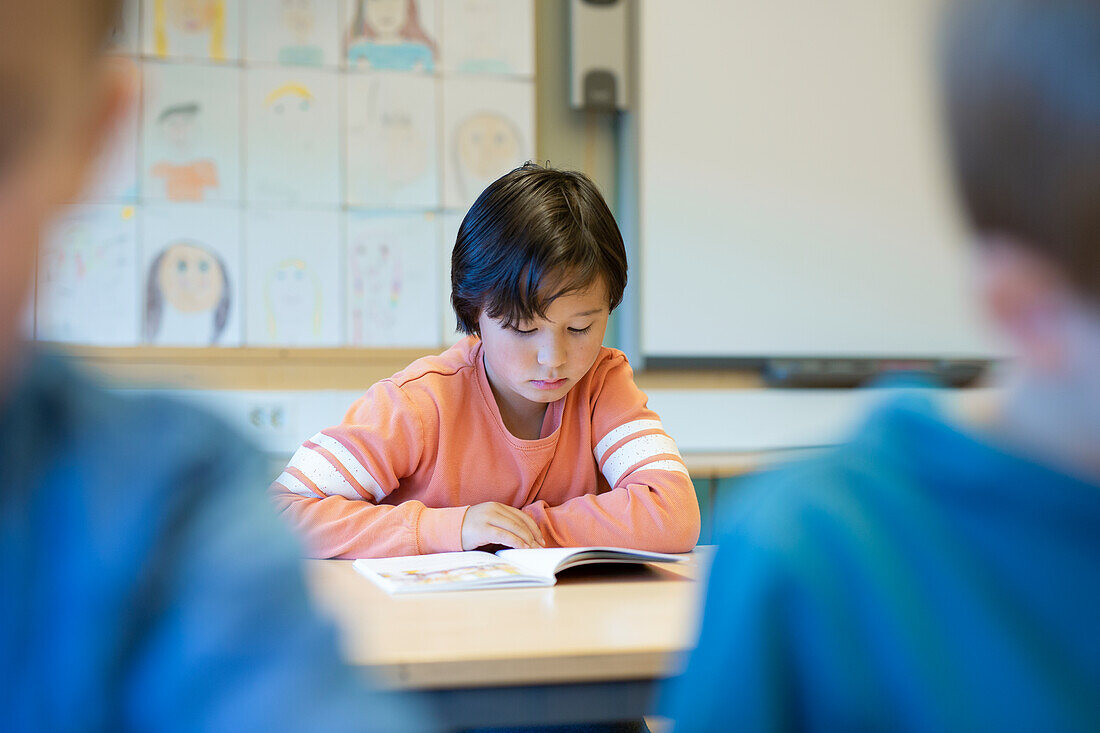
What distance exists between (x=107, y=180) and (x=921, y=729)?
1.21ft

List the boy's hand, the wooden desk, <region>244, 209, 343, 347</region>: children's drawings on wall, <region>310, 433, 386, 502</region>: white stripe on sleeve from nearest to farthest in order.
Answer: the wooden desk, the boy's hand, <region>310, 433, 386, 502</region>: white stripe on sleeve, <region>244, 209, 343, 347</region>: children's drawings on wall

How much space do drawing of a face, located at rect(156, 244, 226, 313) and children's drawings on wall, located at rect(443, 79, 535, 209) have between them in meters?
0.65

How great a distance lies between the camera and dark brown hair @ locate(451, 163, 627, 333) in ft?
4.75

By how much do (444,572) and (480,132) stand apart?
177 centimetres

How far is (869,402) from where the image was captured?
0.45 meters

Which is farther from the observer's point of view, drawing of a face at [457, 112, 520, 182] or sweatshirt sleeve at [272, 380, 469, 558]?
drawing of a face at [457, 112, 520, 182]

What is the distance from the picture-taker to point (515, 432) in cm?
158

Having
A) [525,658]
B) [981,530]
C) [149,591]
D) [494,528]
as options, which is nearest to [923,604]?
[981,530]

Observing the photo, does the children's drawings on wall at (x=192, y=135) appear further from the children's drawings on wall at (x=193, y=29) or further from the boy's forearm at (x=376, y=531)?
the boy's forearm at (x=376, y=531)

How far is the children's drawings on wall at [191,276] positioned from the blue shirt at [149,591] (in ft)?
7.50

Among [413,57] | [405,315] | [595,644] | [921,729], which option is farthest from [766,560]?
[413,57]

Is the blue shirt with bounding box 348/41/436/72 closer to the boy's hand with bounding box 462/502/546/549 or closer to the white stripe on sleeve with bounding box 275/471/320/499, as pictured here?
the white stripe on sleeve with bounding box 275/471/320/499

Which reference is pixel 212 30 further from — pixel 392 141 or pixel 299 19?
pixel 392 141

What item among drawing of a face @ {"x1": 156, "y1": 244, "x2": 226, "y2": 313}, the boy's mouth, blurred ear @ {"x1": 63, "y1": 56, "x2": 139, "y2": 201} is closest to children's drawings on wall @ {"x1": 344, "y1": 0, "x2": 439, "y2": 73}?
drawing of a face @ {"x1": 156, "y1": 244, "x2": 226, "y2": 313}
